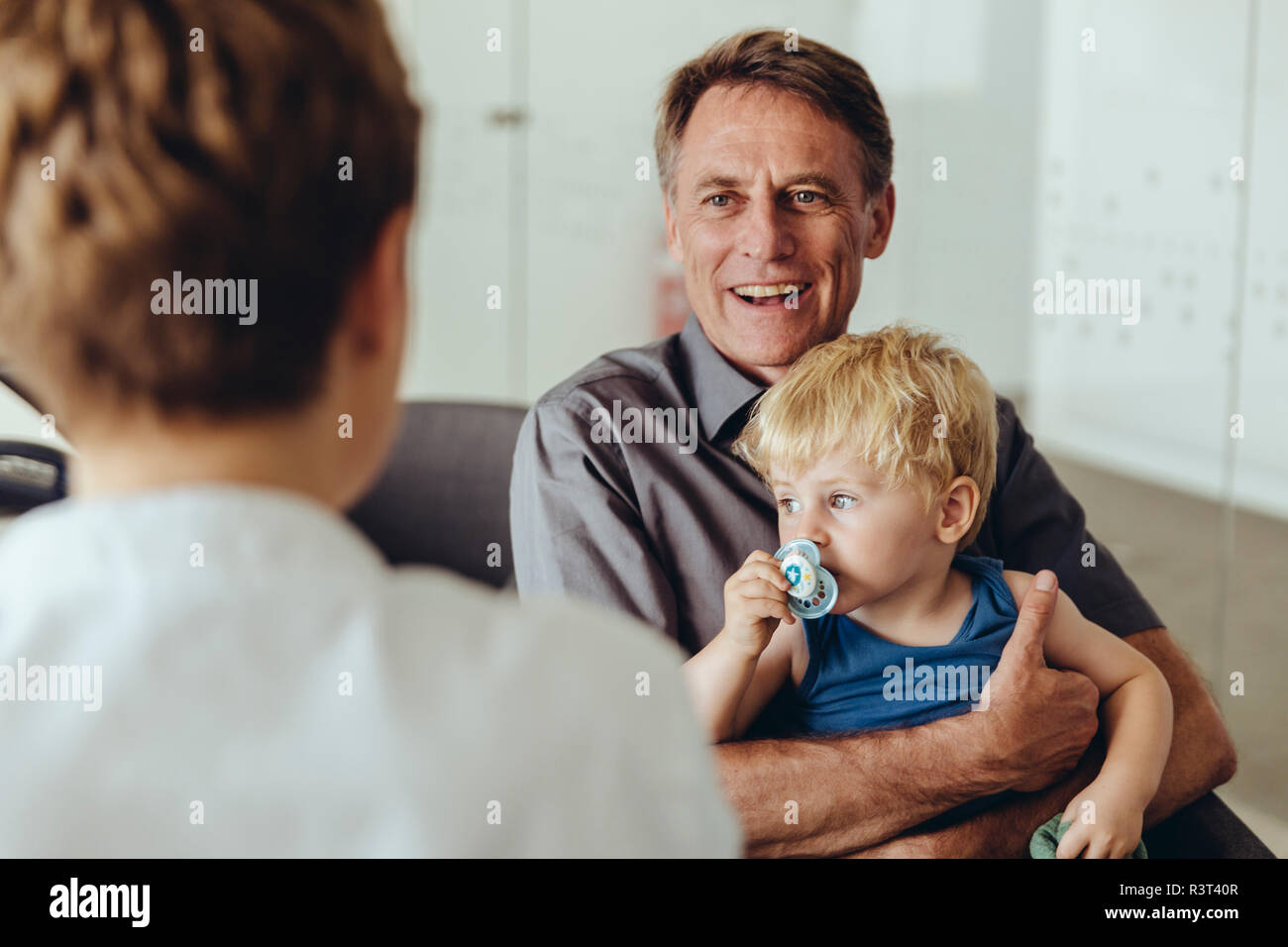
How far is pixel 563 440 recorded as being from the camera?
4.42 feet

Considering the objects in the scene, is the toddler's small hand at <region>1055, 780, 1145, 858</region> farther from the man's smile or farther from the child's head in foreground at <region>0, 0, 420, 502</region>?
the child's head in foreground at <region>0, 0, 420, 502</region>

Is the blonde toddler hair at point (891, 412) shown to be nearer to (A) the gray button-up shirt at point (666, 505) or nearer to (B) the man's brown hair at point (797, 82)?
(A) the gray button-up shirt at point (666, 505)

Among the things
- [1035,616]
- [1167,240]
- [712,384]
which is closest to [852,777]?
[1035,616]

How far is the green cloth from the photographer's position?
1.22m

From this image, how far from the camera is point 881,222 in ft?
4.93

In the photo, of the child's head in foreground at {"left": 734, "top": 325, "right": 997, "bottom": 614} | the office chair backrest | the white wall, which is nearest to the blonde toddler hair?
the child's head in foreground at {"left": 734, "top": 325, "right": 997, "bottom": 614}

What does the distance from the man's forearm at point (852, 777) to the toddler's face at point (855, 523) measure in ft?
0.46

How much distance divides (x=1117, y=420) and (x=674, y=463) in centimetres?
288

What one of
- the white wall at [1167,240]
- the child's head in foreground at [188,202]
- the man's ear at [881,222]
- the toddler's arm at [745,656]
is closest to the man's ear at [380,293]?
the child's head in foreground at [188,202]

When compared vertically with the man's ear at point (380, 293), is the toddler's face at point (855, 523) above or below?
below

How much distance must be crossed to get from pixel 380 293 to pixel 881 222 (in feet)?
3.26

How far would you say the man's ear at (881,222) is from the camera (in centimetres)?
148
